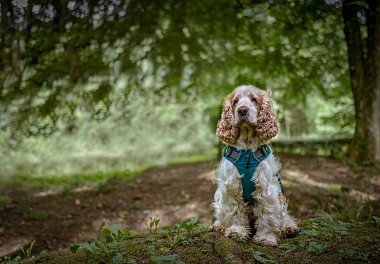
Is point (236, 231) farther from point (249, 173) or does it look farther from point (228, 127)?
point (228, 127)

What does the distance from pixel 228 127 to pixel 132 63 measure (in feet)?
19.1

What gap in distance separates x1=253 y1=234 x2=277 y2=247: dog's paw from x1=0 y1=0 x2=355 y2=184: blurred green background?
3.14 m

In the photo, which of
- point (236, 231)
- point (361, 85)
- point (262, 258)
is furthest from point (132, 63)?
point (262, 258)

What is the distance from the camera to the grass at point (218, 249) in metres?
3.09

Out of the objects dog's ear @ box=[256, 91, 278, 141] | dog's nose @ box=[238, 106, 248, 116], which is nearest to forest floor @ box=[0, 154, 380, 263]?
dog's ear @ box=[256, 91, 278, 141]

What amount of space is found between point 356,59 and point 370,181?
130 inches

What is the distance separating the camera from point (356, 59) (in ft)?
31.2

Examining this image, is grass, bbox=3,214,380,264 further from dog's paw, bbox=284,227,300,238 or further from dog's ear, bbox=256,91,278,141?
dog's ear, bbox=256,91,278,141

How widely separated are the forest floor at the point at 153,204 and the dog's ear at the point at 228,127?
99cm

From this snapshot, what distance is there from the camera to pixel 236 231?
3.60 meters

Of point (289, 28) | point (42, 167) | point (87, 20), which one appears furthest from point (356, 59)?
point (42, 167)

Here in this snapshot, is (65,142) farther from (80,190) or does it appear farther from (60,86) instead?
(60,86)

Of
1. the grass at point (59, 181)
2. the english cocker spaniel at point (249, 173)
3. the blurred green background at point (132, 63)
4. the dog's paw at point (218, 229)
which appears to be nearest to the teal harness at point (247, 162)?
the english cocker spaniel at point (249, 173)

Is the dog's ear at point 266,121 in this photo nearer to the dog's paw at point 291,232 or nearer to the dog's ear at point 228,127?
the dog's ear at point 228,127
